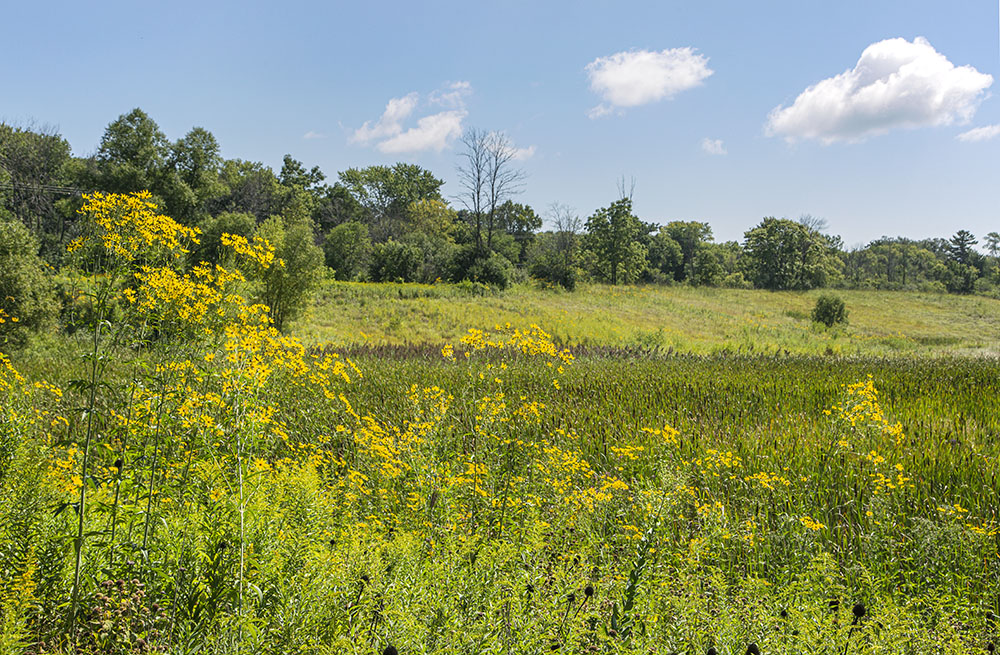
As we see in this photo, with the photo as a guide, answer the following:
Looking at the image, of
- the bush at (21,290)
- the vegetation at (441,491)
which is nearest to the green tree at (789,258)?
the vegetation at (441,491)

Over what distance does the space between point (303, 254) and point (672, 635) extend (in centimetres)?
1732

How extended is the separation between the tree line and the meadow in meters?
5.37

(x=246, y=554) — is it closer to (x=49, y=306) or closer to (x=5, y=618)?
(x=5, y=618)

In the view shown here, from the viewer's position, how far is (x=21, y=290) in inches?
420

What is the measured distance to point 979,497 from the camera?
4.34 meters

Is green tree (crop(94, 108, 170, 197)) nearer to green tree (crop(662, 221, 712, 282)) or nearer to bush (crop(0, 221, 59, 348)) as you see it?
bush (crop(0, 221, 59, 348))

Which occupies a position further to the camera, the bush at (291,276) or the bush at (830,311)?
the bush at (830,311)

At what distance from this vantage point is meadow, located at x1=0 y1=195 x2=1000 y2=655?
2.01m

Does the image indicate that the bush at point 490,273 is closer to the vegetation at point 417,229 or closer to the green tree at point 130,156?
the vegetation at point 417,229

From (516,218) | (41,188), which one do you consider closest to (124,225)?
(41,188)

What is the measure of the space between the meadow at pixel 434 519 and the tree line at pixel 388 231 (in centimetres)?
537

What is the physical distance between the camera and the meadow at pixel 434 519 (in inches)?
79.3

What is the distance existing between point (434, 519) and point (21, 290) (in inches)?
477

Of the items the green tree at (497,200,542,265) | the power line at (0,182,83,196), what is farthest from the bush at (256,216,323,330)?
the green tree at (497,200,542,265)
